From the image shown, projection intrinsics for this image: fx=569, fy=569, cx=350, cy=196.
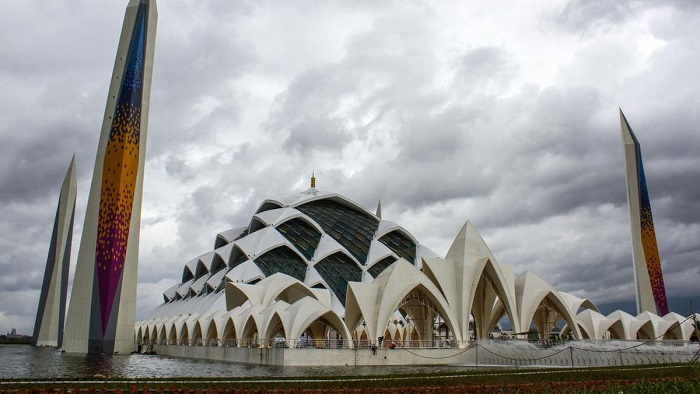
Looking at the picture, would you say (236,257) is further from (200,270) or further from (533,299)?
(533,299)

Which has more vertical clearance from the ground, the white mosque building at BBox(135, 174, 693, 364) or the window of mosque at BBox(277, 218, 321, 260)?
the window of mosque at BBox(277, 218, 321, 260)

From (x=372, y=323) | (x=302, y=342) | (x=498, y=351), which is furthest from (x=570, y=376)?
(x=302, y=342)

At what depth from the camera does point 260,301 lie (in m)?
46.9

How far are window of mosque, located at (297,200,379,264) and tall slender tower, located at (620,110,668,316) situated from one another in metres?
29.3

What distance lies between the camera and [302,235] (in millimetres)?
65562

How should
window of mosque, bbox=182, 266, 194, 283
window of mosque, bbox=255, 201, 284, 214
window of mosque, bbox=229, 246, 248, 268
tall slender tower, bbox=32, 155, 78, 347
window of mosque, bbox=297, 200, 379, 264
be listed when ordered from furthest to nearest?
window of mosque, bbox=182, 266, 194, 283 < window of mosque, bbox=255, 201, 284, 214 < window of mosque, bbox=297, 200, 379, 264 < tall slender tower, bbox=32, 155, 78, 347 < window of mosque, bbox=229, 246, 248, 268

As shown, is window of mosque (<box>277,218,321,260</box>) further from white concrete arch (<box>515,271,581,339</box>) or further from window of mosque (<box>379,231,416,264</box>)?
white concrete arch (<box>515,271,581,339</box>)

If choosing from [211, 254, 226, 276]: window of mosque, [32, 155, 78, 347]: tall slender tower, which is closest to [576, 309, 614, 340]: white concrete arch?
[211, 254, 226, 276]: window of mosque

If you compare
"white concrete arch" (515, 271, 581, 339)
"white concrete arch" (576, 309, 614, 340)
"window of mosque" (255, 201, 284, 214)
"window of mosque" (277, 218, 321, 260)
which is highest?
"window of mosque" (255, 201, 284, 214)

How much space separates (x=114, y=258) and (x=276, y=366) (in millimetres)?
18711

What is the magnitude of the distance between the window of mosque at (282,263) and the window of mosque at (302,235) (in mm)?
1096

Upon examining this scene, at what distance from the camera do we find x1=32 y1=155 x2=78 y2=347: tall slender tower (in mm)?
64812

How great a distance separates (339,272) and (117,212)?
26.1m

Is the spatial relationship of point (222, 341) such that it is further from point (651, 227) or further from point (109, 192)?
point (651, 227)
